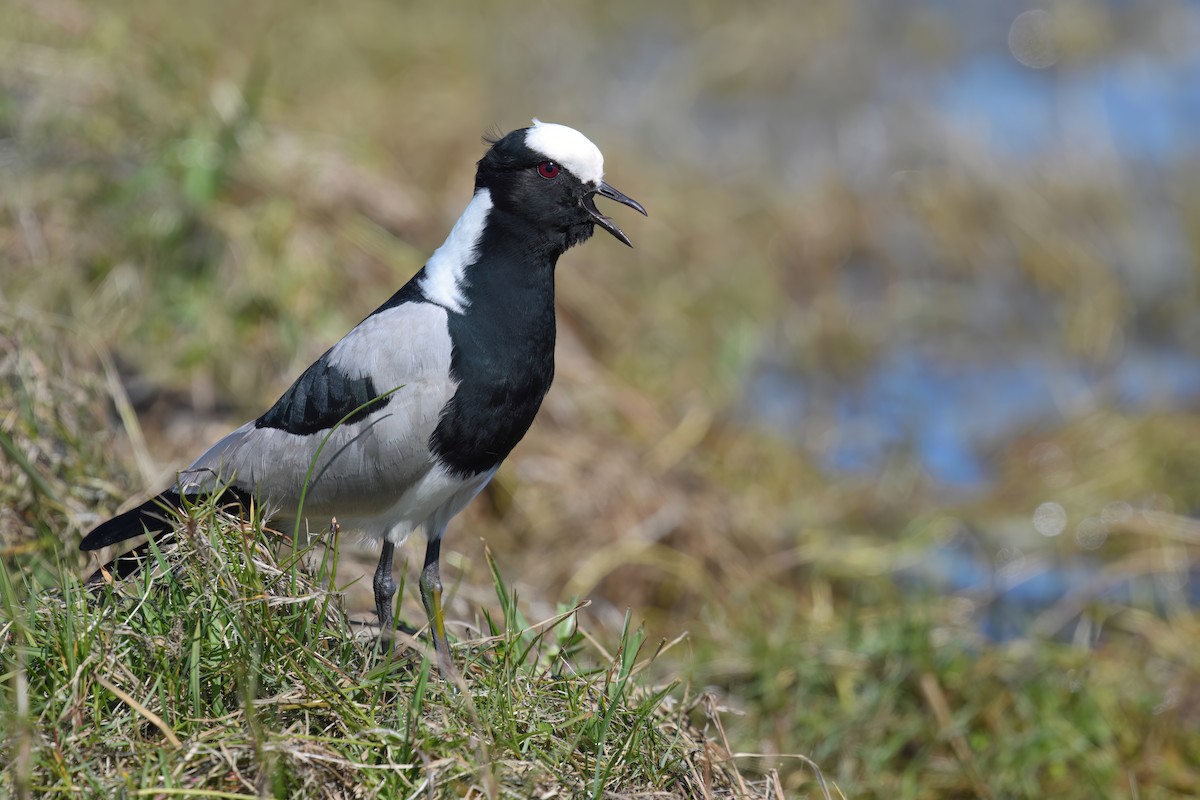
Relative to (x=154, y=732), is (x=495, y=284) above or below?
above

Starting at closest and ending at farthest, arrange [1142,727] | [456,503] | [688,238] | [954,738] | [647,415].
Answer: [456,503] < [954,738] < [1142,727] < [647,415] < [688,238]

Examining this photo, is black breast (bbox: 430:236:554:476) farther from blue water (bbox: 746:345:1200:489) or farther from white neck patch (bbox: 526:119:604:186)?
blue water (bbox: 746:345:1200:489)

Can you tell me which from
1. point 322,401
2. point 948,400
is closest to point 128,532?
point 322,401

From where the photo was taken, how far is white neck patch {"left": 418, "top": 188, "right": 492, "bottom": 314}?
3121mm

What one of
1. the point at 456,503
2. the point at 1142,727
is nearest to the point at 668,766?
the point at 456,503

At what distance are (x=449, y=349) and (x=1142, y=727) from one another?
2.67 m

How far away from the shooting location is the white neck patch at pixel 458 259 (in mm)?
3121

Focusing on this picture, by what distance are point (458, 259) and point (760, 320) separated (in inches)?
157

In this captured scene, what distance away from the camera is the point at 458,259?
10.4ft

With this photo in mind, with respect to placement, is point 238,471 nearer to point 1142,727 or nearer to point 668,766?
point 668,766

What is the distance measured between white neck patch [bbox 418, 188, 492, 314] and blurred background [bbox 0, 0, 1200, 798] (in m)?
0.82

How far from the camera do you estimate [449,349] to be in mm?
2996

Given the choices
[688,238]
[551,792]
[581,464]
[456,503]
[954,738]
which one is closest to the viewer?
[551,792]

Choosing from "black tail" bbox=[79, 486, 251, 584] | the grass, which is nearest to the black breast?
the grass
